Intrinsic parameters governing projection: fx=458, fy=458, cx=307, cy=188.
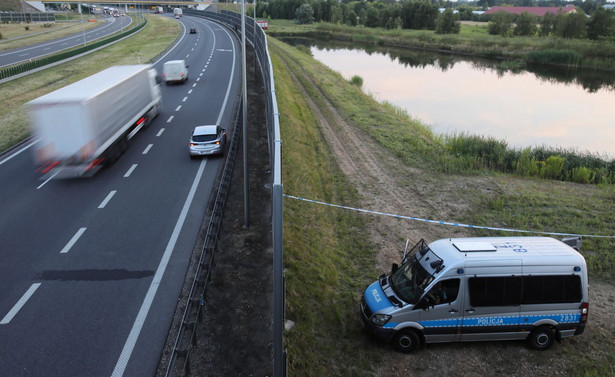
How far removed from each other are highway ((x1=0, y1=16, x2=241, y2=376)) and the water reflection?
2066cm

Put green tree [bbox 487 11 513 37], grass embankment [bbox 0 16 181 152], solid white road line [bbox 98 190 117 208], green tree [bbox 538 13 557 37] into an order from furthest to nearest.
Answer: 1. green tree [bbox 487 11 513 37]
2. green tree [bbox 538 13 557 37]
3. grass embankment [bbox 0 16 181 152]
4. solid white road line [bbox 98 190 117 208]

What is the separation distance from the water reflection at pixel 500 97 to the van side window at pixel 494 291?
20253 millimetres

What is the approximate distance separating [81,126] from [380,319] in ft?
42.2

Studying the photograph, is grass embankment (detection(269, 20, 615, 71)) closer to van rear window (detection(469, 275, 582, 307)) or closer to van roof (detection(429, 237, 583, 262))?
van roof (detection(429, 237, 583, 262))

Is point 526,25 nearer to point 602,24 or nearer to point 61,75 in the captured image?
point 602,24

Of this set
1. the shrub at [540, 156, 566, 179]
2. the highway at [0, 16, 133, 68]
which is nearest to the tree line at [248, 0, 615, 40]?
the shrub at [540, 156, 566, 179]

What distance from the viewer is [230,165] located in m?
18.3

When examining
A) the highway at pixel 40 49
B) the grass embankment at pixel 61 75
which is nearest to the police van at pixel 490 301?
the grass embankment at pixel 61 75

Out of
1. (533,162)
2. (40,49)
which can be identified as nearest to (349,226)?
(533,162)

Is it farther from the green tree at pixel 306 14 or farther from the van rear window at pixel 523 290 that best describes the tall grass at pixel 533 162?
Answer: the green tree at pixel 306 14

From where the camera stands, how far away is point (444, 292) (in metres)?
9.55

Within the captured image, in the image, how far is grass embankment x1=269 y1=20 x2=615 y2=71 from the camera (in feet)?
197

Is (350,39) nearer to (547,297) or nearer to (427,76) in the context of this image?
(427,76)

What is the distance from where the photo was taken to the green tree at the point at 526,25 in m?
86.1
